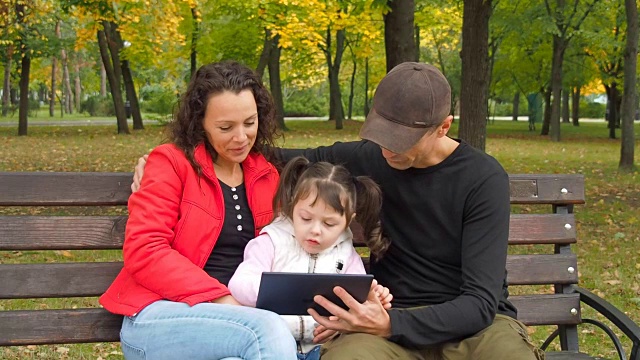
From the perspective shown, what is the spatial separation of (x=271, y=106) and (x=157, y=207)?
Result: 2.36ft

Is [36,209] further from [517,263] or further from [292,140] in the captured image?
[292,140]

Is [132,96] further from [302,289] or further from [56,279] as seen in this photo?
[302,289]

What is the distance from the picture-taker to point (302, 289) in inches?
114

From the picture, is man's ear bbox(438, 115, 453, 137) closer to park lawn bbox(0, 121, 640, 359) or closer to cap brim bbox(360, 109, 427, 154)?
cap brim bbox(360, 109, 427, 154)

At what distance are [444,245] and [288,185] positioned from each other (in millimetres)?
677

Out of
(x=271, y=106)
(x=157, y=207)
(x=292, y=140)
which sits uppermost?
(x=271, y=106)

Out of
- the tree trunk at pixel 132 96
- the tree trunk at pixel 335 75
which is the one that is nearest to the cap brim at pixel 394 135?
the tree trunk at pixel 132 96

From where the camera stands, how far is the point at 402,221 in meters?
3.34

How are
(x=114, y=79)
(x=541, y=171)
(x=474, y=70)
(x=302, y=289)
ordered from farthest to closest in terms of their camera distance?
(x=114, y=79) → (x=541, y=171) → (x=474, y=70) → (x=302, y=289)

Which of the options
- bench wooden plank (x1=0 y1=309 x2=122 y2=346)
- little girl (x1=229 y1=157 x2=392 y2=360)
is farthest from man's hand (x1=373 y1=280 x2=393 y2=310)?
bench wooden plank (x1=0 y1=309 x2=122 y2=346)

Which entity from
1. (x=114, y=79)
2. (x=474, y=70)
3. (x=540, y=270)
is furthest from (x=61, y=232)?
(x=114, y=79)

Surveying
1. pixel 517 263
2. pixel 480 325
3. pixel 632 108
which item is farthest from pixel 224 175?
pixel 632 108

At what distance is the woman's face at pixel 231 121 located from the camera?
332cm

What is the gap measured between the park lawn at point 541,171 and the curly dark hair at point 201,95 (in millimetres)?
237
